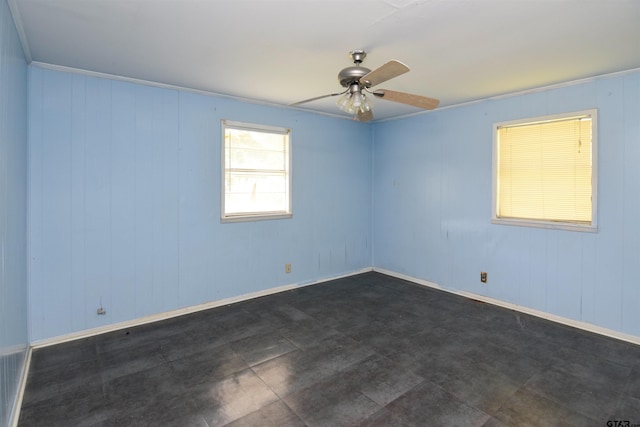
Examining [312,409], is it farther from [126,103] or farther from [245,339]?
[126,103]

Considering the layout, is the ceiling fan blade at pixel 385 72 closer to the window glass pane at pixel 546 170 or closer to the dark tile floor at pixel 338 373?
the dark tile floor at pixel 338 373

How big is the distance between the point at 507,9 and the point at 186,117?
310 centimetres

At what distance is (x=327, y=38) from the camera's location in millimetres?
2408

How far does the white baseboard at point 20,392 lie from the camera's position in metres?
1.99

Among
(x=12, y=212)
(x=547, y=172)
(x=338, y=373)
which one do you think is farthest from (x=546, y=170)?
(x=12, y=212)

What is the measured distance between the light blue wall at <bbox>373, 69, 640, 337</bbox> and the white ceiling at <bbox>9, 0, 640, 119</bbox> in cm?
51

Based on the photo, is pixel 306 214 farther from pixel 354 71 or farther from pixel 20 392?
pixel 20 392

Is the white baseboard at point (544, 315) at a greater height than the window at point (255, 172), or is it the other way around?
the window at point (255, 172)

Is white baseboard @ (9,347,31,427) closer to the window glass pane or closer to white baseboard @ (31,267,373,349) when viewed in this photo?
white baseboard @ (31,267,373,349)

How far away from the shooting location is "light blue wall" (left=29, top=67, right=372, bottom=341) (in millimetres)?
2982

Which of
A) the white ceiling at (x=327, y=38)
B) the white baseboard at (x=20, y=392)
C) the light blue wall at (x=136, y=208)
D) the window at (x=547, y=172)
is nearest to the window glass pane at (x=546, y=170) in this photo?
the window at (x=547, y=172)

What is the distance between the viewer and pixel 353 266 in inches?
213

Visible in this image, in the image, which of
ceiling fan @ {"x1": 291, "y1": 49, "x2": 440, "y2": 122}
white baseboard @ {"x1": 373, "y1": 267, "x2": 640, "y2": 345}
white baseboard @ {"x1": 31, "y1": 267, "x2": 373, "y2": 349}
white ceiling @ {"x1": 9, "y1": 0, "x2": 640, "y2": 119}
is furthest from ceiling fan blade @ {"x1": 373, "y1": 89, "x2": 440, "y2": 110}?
white baseboard @ {"x1": 31, "y1": 267, "x2": 373, "y2": 349}

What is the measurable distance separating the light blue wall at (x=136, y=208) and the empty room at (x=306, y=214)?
19 millimetres
